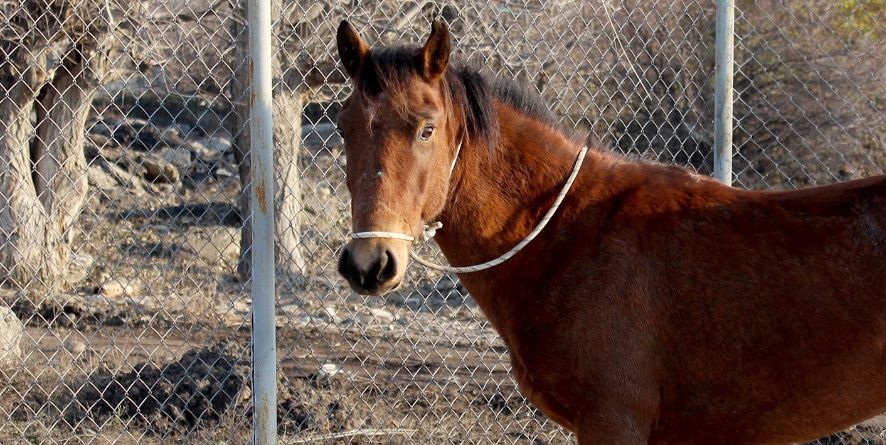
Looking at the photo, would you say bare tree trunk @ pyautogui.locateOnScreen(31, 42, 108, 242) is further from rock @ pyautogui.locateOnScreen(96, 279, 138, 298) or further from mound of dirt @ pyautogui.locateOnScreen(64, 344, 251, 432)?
mound of dirt @ pyautogui.locateOnScreen(64, 344, 251, 432)

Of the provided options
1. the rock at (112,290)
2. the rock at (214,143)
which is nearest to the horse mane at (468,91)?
the rock at (112,290)

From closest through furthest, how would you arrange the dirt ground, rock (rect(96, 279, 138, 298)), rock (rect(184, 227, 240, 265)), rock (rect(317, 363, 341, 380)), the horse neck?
the horse neck
the dirt ground
rock (rect(317, 363, 341, 380))
rock (rect(96, 279, 138, 298))
rock (rect(184, 227, 240, 265))

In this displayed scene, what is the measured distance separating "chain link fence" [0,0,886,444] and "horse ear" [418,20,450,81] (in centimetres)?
56

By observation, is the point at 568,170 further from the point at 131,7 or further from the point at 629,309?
the point at 131,7

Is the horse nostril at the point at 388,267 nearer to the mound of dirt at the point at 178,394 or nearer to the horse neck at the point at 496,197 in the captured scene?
the horse neck at the point at 496,197

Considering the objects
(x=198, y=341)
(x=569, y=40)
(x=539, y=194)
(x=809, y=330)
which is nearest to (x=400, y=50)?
(x=539, y=194)

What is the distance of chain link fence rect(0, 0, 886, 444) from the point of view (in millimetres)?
4969

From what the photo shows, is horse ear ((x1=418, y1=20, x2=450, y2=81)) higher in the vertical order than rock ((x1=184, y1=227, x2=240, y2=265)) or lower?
higher

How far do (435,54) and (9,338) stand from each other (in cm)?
459

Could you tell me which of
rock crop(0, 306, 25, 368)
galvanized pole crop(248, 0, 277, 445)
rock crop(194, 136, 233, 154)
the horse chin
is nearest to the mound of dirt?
rock crop(0, 306, 25, 368)

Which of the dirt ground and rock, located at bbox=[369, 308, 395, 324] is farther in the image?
rock, located at bbox=[369, 308, 395, 324]

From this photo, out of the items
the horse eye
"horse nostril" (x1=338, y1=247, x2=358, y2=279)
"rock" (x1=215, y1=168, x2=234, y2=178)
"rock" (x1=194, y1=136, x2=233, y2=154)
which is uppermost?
the horse eye

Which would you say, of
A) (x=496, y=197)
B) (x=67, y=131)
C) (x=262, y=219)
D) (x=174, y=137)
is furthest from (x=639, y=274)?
(x=174, y=137)

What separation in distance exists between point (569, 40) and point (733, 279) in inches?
174
